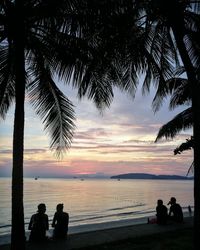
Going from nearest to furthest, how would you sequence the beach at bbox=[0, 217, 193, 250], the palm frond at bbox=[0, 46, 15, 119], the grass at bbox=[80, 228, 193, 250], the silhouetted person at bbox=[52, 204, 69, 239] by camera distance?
the palm frond at bbox=[0, 46, 15, 119], the grass at bbox=[80, 228, 193, 250], the beach at bbox=[0, 217, 193, 250], the silhouetted person at bbox=[52, 204, 69, 239]

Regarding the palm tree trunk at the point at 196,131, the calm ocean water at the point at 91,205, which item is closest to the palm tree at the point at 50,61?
the palm tree trunk at the point at 196,131

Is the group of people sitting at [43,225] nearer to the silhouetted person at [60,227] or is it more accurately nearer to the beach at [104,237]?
the silhouetted person at [60,227]

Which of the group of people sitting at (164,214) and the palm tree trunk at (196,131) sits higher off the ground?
the palm tree trunk at (196,131)

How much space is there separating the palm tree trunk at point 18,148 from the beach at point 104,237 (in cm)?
256

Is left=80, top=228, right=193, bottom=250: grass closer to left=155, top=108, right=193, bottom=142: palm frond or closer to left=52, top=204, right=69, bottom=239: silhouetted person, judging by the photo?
left=52, top=204, right=69, bottom=239: silhouetted person

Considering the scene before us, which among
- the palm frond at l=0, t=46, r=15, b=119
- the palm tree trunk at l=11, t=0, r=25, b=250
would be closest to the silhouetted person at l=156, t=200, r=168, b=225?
the palm frond at l=0, t=46, r=15, b=119

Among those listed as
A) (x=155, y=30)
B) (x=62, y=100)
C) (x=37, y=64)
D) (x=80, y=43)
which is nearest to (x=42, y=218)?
(x=62, y=100)

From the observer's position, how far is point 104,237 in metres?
11.3

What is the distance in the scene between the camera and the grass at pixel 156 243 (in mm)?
9531

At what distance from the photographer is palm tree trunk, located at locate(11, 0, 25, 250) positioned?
7.22 m

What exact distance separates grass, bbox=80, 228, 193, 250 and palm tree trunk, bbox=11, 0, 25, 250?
2736mm

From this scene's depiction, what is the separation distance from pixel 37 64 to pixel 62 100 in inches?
40.2

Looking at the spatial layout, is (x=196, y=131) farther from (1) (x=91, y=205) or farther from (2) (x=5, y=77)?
(1) (x=91, y=205)

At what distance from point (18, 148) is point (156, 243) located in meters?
4.93
